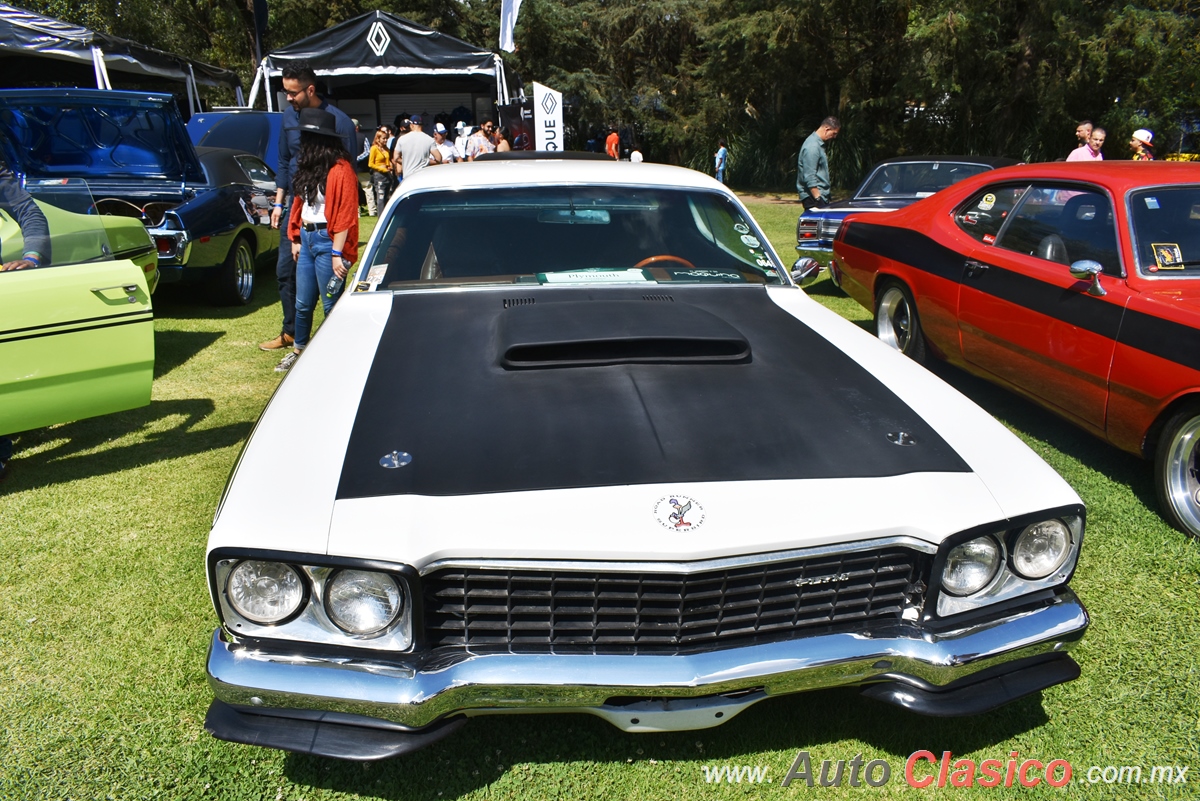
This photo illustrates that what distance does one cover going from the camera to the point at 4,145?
7.17 metres

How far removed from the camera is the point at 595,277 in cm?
332

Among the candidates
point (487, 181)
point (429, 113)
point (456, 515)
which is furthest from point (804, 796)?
point (429, 113)

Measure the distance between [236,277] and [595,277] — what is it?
5.58 m

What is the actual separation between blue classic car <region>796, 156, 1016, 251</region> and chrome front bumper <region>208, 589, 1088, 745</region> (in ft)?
22.8

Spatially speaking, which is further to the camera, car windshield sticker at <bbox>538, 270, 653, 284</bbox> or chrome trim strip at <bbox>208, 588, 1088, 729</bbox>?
car windshield sticker at <bbox>538, 270, 653, 284</bbox>

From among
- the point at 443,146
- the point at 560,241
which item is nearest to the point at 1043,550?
the point at 560,241

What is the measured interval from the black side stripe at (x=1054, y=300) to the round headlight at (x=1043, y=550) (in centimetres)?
184

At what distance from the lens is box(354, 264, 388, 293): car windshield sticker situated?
3352 millimetres

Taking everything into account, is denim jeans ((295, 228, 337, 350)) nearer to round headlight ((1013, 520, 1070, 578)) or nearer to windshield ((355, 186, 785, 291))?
windshield ((355, 186, 785, 291))

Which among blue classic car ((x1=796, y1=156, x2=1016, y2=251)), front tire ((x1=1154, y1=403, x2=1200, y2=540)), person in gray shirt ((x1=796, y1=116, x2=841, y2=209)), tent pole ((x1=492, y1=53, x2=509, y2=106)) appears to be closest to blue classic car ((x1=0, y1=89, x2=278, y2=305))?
blue classic car ((x1=796, y1=156, x2=1016, y2=251))

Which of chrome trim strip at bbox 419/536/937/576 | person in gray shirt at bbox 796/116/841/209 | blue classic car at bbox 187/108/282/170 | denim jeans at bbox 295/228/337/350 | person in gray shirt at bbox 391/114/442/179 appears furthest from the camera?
blue classic car at bbox 187/108/282/170

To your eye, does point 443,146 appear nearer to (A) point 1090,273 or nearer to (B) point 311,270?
(B) point 311,270

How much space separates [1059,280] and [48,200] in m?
5.54

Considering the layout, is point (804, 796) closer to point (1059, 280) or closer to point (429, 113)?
point (1059, 280)
